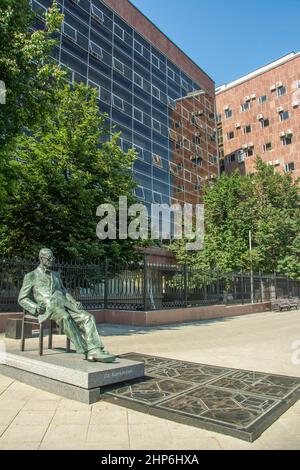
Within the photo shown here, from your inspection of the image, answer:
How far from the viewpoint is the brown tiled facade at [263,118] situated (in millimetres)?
48000

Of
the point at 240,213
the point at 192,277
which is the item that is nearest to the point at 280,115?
the point at 240,213

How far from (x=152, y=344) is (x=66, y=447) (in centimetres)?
651

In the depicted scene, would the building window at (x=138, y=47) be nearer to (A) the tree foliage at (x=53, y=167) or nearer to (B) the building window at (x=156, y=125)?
(B) the building window at (x=156, y=125)

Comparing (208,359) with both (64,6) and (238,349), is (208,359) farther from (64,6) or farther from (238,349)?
(64,6)

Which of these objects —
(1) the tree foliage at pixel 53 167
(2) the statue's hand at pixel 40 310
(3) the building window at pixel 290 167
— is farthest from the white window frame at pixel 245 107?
(2) the statue's hand at pixel 40 310

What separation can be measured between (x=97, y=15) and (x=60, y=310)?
3535 cm

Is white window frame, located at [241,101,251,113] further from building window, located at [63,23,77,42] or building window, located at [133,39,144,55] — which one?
building window, located at [63,23,77,42]

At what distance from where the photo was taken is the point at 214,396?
480 centimetres

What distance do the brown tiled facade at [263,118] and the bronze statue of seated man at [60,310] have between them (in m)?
47.0

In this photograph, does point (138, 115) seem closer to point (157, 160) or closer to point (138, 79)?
point (138, 79)

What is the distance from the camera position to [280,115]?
1937 inches

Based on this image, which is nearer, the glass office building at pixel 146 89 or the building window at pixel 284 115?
the glass office building at pixel 146 89

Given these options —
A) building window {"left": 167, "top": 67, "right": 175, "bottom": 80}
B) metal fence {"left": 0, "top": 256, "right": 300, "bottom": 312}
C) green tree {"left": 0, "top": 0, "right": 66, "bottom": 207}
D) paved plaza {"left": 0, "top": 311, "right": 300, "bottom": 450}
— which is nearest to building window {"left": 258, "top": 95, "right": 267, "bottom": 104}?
building window {"left": 167, "top": 67, "right": 175, "bottom": 80}

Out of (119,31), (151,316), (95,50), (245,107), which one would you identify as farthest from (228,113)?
(151,316)
